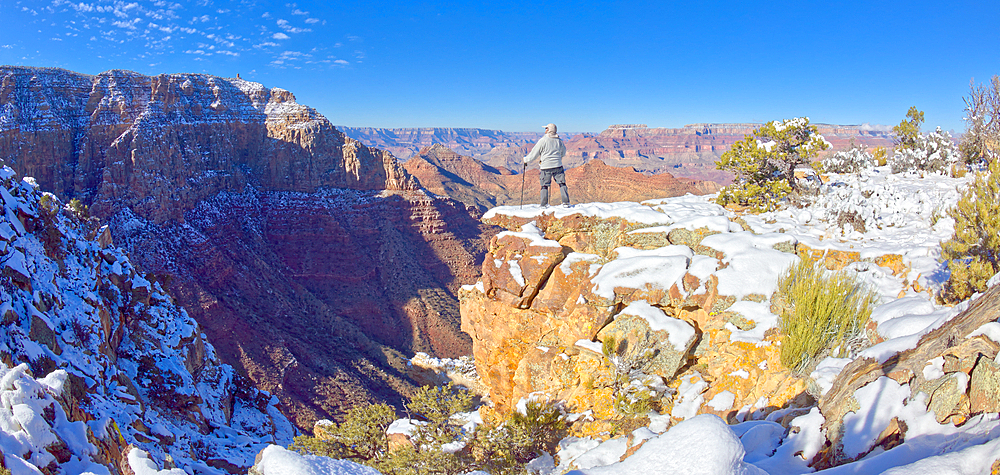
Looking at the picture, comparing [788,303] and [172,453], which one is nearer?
[788,303]

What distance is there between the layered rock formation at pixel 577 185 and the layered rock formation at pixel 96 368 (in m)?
72.8

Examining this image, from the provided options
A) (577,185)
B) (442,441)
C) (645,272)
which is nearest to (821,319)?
(645,272)

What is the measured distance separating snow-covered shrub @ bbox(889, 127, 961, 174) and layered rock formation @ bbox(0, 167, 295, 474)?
22.2m

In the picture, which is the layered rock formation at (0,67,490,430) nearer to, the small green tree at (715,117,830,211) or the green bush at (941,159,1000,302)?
the small green tree at (715,117,830,211)

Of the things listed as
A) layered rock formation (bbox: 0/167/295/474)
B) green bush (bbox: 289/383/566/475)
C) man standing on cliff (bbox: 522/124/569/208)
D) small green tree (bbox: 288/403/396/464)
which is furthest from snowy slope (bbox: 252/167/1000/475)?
layered rock formation (bbox: 0/167/295/474)

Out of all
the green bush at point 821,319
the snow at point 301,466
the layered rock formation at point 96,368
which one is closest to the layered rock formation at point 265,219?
the layered rock formation at point 96,368

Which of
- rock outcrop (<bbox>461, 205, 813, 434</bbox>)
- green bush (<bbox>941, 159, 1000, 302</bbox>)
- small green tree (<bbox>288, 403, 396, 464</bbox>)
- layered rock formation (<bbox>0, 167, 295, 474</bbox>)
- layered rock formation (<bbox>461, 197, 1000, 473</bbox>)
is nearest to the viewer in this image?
layered rock formation (<bbox>461, 197, 1000, 473</bbox>)

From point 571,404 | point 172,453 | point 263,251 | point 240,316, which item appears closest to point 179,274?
point 240,316

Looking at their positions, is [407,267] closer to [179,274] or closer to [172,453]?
[179,274]

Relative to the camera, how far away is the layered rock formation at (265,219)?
38.0m

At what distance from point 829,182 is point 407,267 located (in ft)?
160

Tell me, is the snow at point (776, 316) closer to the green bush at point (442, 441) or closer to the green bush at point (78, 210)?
the green bush at point (442, 441)

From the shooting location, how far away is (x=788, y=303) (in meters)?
7.75

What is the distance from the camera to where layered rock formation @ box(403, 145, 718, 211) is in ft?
338
